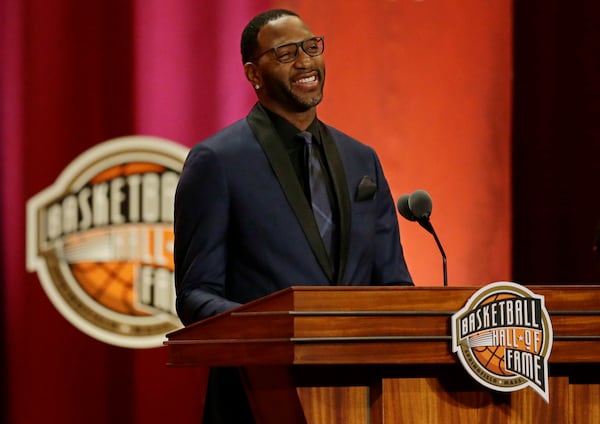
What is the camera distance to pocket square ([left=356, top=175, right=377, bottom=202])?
1.84 m

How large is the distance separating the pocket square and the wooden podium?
19.5 inches

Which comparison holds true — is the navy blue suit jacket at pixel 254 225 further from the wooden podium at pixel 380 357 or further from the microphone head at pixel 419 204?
the wooden podium at pixel 380 357

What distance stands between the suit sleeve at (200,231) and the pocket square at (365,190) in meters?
0.24

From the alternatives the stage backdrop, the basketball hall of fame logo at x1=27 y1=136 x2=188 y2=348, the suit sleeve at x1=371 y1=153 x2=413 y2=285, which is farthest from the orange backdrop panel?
the suit sleeve at x1=371 y1=153 x2=413 y2=285

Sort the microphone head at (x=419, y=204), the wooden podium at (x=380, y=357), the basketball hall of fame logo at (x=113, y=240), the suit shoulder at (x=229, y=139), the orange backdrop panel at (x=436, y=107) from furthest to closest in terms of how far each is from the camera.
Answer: the orange backdrop panel at (x=436, y=107)
the basketball hall of fame logo at (x=113, y=240)
the suit shoulder at (x=229, y=139)
the microphone head at (x=419, y=204)
the wooden podium at (x=380, y=357)

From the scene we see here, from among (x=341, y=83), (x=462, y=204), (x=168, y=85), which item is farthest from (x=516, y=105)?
(x=168, y=85)

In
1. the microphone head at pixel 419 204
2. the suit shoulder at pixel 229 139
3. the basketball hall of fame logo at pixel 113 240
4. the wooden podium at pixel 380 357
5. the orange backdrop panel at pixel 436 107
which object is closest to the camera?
the wooden podium at pixel 380 357

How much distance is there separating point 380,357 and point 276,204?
0.50 m

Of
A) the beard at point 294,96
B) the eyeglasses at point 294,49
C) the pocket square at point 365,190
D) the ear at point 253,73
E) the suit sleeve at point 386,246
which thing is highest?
the eyeglasses at point 294,49

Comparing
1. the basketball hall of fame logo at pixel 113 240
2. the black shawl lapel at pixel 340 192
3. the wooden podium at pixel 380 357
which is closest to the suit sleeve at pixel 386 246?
the black shawl lapel at pixel 340 192

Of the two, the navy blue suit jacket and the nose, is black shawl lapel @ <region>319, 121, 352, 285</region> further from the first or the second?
the nose

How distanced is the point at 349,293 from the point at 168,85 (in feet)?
6.59

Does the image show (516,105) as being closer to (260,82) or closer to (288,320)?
(260,82)

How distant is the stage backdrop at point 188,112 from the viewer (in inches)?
122
